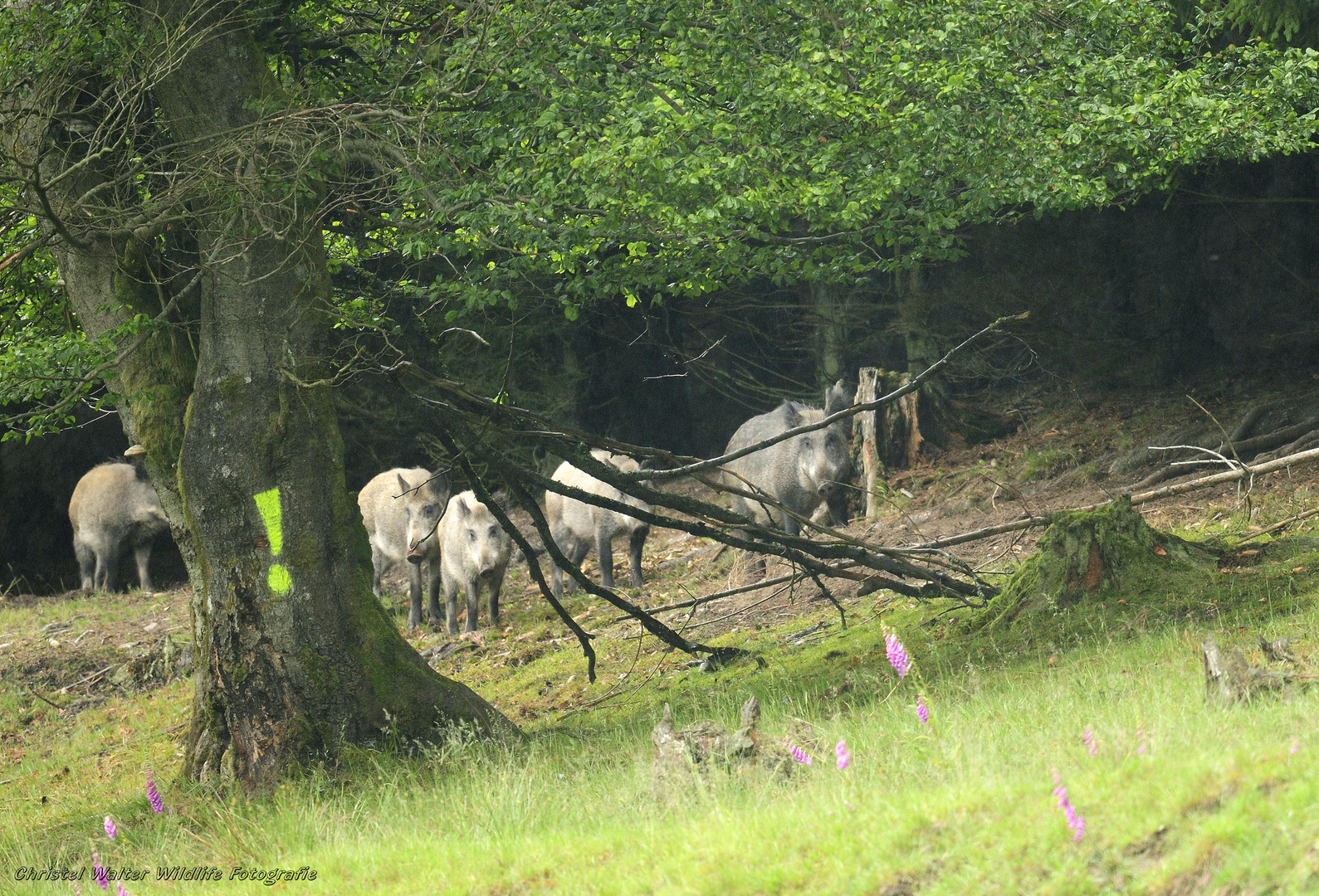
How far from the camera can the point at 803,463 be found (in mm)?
16906

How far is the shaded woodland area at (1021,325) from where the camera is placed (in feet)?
59.1

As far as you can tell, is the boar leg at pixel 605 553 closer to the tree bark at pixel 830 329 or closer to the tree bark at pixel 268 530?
the tree bark at pixel 830 329

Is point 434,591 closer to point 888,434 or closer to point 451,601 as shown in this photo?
point 451,601

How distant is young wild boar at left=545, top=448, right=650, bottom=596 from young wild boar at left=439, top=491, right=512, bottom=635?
1329 millimetres

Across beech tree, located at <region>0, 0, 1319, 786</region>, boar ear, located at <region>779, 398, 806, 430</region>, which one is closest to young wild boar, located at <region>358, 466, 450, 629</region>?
boar ear, located at <region>779, 398, 806, 430</region>

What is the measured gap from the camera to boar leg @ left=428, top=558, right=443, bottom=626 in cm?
1675

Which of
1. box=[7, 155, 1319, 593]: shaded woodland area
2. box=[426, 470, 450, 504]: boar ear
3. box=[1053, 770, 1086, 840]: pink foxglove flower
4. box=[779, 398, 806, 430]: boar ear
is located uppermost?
box=[7, 155, 1319, 593]: shaded woodland area

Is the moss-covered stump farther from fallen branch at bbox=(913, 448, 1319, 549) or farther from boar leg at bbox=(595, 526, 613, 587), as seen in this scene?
boar leg at bbox=(595, 526, 613, 587)

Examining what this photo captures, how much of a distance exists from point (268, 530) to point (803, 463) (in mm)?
10270

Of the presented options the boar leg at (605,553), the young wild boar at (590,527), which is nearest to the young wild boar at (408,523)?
the young wild boar at (590,527)

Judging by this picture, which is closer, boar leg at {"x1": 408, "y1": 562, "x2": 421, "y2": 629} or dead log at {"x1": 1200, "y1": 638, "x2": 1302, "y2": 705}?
dead log at {"x1": 1200, "y1": 638, "x2": 1302, "y2": 705}

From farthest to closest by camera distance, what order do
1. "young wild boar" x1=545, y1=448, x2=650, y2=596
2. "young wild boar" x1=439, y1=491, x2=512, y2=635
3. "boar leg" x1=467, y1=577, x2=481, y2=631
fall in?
"young wild boar" x1=545, y1=448, x2=650, y2=596 → "boar leg" x1=467, y1=577, x2=481, y2=631 → "young wild boar" x1=439, y1=491, x2=512, y2=635

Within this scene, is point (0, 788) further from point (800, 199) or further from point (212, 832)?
point (800, 199)

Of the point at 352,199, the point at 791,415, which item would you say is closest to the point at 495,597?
the point at 791,415
